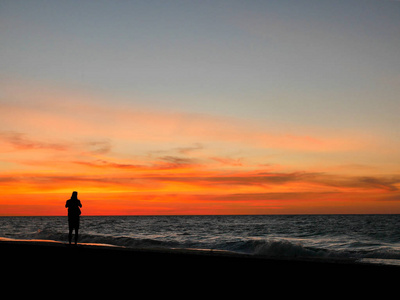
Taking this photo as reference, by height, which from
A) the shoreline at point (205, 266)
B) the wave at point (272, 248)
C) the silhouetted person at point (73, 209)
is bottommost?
the wave at point (272, 248)

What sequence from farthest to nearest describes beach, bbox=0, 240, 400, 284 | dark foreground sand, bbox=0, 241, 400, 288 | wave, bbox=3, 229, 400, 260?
wave, bbox=3, 229, 400, 260, beach, bbox=0, 240, 400, 284, dark foreground sand, bbox=0, 241, 400, 288

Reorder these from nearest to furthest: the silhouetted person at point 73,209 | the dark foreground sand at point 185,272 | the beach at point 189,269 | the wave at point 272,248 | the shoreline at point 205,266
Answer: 1. the dark foreground sand at point 185,272
2. the beach at point 189,269
3. the shoreline at point 205,266
4. the silhouetted person at point 73,209
5. the wave at point 272,248

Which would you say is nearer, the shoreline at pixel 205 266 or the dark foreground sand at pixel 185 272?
the dark foreground sand at pixel 185 272

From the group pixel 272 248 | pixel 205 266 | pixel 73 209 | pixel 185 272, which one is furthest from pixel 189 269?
pixel 272 248

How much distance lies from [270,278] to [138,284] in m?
2.39

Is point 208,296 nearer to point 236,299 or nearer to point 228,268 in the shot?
point 236,299

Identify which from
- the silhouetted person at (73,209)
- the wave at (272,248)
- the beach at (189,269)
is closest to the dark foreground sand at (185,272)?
the beach at (189,269)

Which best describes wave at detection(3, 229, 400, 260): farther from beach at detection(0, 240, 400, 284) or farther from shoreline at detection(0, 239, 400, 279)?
beach at detection(0, 240, 400, 284)

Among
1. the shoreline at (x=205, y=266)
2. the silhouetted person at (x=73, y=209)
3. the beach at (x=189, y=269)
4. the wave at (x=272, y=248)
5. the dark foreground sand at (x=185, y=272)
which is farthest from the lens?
the wave at (x=272, y=248)

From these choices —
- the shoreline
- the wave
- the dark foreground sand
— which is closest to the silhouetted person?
the shoreline

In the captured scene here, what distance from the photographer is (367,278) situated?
6762 mm

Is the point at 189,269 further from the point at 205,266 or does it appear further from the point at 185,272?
the point at 205,266

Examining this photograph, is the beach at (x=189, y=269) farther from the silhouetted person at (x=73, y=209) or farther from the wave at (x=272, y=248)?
the wave at (x=272, y=248)

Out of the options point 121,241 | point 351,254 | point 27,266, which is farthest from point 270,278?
point 121,241
